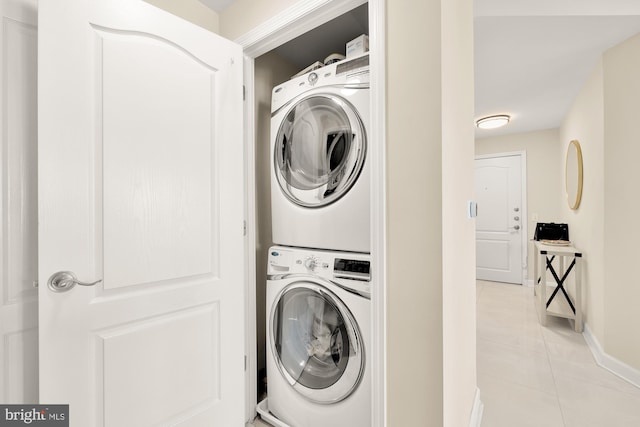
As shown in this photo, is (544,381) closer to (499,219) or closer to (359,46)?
(359,46)

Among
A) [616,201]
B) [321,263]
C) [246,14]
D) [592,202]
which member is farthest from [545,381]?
[246,14]

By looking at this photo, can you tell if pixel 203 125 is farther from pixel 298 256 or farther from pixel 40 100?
pixel 298 256

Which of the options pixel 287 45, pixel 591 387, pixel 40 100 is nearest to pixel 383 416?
pixel 40 100

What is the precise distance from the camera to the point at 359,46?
143 centimetres

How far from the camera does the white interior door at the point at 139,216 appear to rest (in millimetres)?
1039

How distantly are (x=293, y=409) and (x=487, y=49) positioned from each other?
2.86 metres

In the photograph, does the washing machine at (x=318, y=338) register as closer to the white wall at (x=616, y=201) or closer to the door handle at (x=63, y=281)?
the door handle at (x=63, y=281)

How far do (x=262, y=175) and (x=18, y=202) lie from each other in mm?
1153

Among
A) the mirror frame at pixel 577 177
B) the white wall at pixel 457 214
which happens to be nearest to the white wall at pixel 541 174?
the mirror frame at pixel 577 177

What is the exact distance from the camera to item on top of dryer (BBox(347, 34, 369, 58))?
1415 mm

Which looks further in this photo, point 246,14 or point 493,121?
point 493,121

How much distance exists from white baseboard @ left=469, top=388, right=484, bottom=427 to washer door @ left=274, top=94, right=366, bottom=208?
1393 millimetres

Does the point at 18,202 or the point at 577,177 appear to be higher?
the point at 577,177

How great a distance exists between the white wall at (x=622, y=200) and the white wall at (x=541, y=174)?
229 cm
